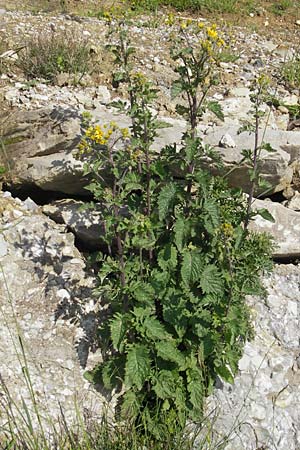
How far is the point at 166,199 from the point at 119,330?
35.5 inches

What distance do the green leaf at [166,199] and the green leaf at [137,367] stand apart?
35.0 inches

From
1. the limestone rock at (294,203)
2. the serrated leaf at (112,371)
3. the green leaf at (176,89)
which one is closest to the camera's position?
the green leaf at (176,89)

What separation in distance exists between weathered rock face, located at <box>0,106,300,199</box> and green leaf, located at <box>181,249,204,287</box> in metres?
1.31

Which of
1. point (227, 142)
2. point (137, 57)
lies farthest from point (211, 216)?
point (137, 57)

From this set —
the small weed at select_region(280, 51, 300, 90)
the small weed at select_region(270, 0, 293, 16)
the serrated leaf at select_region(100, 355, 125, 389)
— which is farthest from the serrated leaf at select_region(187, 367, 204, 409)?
the small weed at select_region(270, 0, 293, 16)

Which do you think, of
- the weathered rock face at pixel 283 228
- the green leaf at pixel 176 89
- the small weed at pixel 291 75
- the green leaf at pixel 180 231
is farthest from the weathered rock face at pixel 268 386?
the small weed at pixel 291 75

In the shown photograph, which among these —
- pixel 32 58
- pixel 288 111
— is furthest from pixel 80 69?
pixel 288 111

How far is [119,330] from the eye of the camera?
313 centimetres

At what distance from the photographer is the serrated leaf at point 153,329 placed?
319cm

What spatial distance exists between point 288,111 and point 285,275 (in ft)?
6.86

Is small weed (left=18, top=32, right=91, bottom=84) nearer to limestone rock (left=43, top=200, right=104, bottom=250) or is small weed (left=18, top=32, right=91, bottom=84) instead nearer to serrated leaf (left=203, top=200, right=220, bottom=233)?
limestone rock (left=43, top=200, right=104, bottom=250)

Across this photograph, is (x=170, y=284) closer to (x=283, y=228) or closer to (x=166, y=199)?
(x=166, y=199)

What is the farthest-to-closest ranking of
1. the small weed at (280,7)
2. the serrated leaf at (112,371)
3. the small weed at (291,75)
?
the small weed at (280,7) < the small weed at (291,75) < the serrated leaf at (112,371)

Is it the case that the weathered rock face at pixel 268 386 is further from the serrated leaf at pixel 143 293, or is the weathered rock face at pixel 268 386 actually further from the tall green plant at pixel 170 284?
the serrated leaf at pixel 143 293
